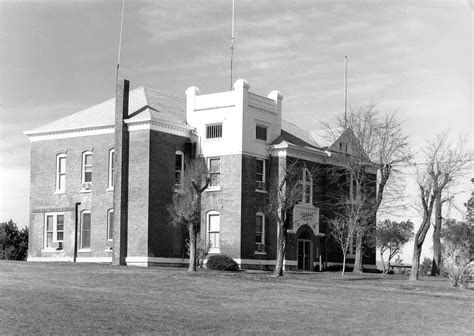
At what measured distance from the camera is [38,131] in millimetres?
55438

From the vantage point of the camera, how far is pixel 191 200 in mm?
45312

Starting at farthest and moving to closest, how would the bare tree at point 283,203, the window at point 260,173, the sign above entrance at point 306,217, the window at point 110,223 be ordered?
the sign above entrance at point 306,217, the window at point 260,173, the window at point 110,223, the bare tree at point 283,203

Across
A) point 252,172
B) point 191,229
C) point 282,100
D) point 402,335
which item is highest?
point 282,100

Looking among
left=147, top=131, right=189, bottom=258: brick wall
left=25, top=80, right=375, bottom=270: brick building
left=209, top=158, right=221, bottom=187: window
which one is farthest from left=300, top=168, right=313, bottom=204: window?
left=147, top=131, right=189, bottom=258: brick wall

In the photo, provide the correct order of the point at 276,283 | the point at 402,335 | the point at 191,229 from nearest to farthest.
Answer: the point at 402,335
the point at 276,283
the point at 191,229

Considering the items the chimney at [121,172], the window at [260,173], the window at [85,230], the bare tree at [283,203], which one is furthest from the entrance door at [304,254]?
the window at [85,230]

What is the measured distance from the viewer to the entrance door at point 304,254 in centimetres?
5653

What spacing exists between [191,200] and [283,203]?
5012mm

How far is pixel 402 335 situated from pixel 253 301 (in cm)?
754

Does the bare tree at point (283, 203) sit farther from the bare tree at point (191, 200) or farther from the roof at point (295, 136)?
the bare tree at point (191, 200)

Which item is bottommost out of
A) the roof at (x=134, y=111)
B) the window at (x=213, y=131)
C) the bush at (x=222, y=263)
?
the bush at (x=222, y=263)

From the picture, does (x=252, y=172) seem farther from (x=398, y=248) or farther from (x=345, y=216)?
(x=398, y=248)

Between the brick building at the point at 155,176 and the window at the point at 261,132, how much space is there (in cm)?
1

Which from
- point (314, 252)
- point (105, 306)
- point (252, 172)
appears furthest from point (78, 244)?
point (105, 306)
